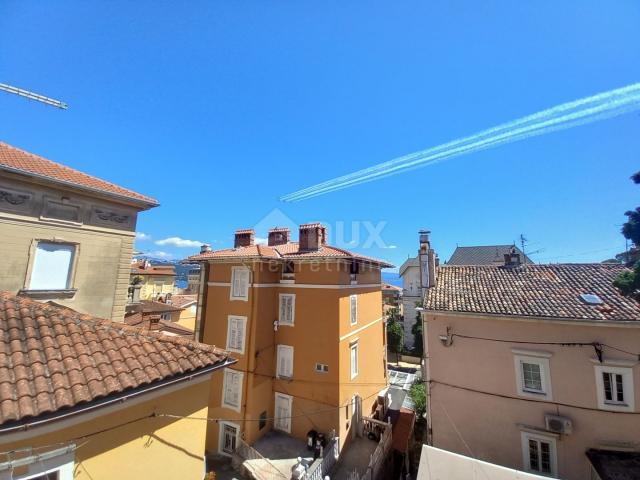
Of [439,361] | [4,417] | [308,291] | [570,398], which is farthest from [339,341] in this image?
[4,417]

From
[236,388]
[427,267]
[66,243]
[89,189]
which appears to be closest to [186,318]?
[236,388]

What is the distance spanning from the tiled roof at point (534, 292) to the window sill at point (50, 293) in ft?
41.1

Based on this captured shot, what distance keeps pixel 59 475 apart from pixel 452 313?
11587 millimetres

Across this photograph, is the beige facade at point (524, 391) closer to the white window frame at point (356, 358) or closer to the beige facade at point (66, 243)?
the white window frame at point (356, 358)

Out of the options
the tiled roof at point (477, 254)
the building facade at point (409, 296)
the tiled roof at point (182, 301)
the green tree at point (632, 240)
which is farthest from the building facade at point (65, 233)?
the tiled roof at point (477, 254)

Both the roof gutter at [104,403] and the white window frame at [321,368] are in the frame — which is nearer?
the roof gutter at [104,403]

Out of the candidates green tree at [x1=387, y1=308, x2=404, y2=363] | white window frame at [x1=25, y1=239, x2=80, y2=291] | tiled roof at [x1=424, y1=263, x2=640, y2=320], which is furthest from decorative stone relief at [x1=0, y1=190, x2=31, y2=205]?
green tree at [x1=387, y1=308, x2=404, y2=363]

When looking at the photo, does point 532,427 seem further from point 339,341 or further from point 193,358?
point 193,358

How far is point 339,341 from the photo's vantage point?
45.9 ft

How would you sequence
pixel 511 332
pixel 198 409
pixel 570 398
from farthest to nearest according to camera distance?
pixel 511 332 → pixel 570 398 → pixel 198 409

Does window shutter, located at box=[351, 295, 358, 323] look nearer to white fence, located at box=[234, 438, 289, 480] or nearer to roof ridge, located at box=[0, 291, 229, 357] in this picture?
white fence, located at box=[234, 438, 289, 480]

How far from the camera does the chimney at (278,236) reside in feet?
65.5

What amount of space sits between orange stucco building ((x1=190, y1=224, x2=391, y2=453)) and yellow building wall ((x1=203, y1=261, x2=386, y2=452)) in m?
0.05

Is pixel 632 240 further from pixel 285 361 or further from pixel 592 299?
pixel 285 361
